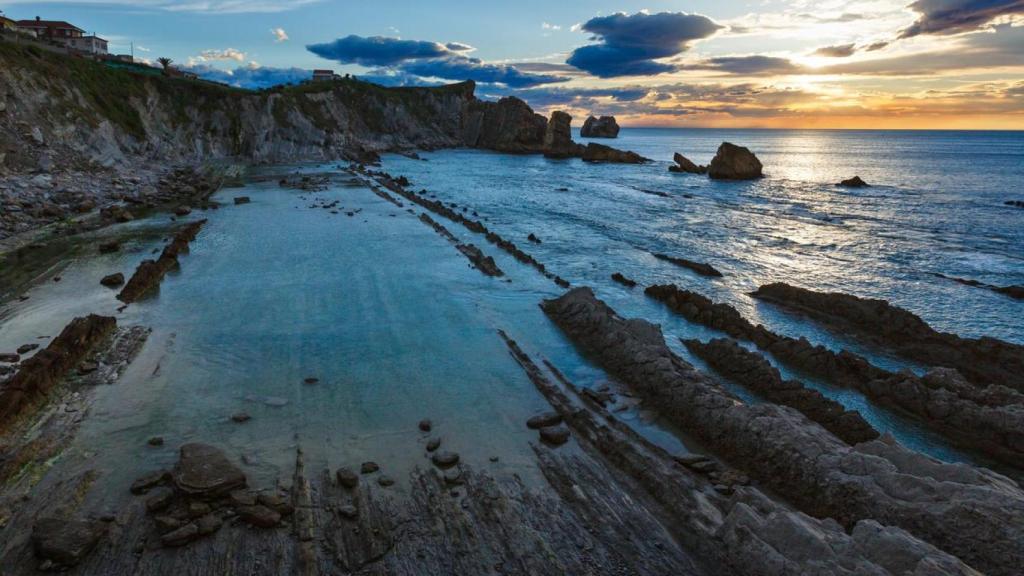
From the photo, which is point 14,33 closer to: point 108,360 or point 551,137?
point 108,360

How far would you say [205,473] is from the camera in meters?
12.7

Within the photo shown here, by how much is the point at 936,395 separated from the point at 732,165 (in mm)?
95203

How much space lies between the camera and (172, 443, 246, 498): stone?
1234 centimetres

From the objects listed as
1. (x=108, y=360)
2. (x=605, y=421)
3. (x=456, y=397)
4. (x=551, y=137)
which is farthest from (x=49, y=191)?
(x=551, y=137)

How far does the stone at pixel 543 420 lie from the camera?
16.3m

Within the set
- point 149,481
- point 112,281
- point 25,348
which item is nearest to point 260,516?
point 149,481

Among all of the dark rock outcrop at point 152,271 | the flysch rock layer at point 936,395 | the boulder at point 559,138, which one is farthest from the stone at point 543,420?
the boulder at point 559,138

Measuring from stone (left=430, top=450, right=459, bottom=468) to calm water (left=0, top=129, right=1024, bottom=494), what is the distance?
38cm

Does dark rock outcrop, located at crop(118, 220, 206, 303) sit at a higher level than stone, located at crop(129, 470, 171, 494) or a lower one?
higher

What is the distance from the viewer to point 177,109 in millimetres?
94312

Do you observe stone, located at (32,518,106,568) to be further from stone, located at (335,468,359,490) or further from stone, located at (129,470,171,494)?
stone, located at (335,468,359,490)

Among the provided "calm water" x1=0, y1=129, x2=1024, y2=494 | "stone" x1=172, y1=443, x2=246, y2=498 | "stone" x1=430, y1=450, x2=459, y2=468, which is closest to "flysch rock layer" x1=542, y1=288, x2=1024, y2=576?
"calm water" x1=0, y1=129, x2=1024, y2=494

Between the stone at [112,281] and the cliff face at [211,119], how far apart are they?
97.5 ft

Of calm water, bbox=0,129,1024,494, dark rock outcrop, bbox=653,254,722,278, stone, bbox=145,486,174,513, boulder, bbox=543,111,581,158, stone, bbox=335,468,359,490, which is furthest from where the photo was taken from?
boulder, bbox=543,111,581,158
